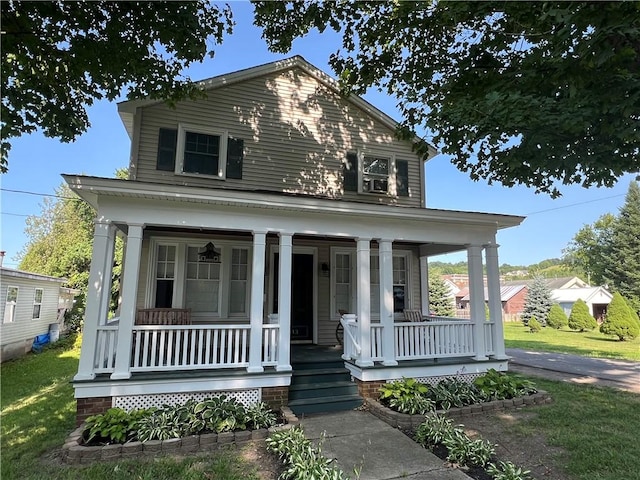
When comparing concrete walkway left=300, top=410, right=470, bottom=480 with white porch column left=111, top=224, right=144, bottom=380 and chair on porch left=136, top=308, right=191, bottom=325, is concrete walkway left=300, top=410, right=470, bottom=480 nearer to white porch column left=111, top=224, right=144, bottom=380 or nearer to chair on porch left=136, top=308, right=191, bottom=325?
white porch column left=111, top=224, right=144, bottom=380

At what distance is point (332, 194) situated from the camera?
905cm

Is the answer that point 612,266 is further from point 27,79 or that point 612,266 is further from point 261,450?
point 27,79

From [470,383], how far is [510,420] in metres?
1.41

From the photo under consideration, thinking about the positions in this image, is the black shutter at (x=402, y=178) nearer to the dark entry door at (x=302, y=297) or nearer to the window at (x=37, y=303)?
the dark entry door at (x=302, y=297)

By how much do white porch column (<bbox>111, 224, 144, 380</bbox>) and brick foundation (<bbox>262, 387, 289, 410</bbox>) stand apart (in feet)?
6.80

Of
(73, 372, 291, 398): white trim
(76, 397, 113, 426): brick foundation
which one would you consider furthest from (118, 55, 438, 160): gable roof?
(76, 397, 113, 426): brick foundation

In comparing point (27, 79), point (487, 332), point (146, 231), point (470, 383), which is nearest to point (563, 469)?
point (470, 383)

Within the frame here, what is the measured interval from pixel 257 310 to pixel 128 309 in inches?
76.9

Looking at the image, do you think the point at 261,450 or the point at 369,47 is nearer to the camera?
the point at 261,450

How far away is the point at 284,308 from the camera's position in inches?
247

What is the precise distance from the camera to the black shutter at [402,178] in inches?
375

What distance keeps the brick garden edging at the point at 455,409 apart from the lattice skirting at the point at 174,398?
1920 millimetres

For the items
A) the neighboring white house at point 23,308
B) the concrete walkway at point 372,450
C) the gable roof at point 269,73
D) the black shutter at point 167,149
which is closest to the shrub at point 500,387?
the concrete walkway at point 372,450

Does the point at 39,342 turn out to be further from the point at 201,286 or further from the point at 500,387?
the point at 500,387
